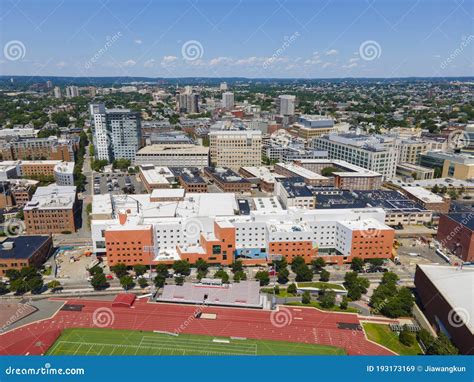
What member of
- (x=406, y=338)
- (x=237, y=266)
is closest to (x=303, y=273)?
(x=237, y=266)

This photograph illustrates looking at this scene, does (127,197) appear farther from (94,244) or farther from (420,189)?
(420,189)

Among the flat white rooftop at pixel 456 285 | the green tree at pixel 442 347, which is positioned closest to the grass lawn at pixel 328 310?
the flat white rooftop at pixel 456 285

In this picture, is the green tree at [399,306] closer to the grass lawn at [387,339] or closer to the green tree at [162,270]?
the grass lawn at [387,339]

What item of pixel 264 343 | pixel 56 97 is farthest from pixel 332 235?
pixel 56 97

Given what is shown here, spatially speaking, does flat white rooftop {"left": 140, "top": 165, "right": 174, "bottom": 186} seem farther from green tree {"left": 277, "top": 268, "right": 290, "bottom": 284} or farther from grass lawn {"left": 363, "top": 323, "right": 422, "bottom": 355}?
grass lawn {"left": 363, "top": 323, "right": 422, "bottom": 355}

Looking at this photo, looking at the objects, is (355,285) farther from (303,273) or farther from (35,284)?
(35,284)

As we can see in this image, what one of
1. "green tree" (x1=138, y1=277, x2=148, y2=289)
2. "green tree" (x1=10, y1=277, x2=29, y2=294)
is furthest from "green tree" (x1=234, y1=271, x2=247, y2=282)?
"green tree" (x1=10, y1=277, x2=29, y2=294)
